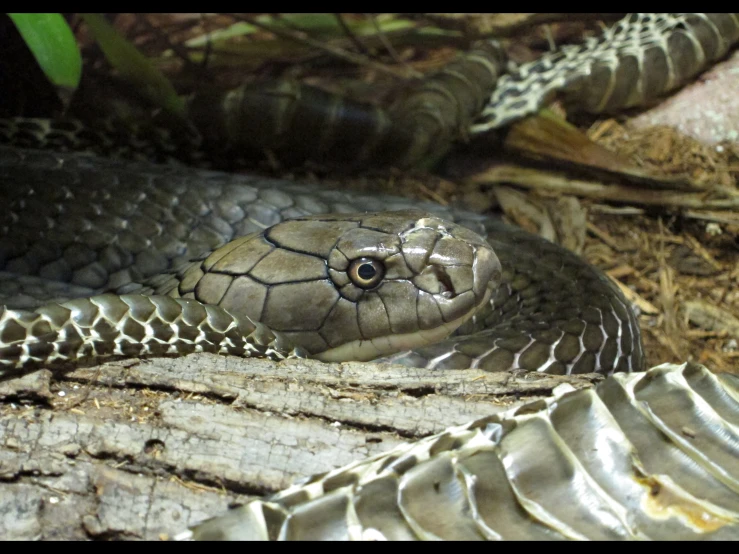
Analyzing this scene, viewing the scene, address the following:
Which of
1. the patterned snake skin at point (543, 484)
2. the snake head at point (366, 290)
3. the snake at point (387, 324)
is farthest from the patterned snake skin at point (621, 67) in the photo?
the patterned snake skin at point (543, 484)

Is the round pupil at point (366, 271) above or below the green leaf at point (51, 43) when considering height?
below

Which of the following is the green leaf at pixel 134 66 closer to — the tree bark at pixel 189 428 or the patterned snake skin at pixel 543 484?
the tree bark at pixel 189 428

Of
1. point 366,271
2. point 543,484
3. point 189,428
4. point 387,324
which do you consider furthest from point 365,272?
point 543,484

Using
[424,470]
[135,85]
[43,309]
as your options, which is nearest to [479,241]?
[424,470]

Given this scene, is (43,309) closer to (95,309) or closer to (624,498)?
(95,309)

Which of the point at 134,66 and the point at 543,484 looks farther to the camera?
the point at 134,66

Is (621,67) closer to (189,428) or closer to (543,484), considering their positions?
(543,484)
